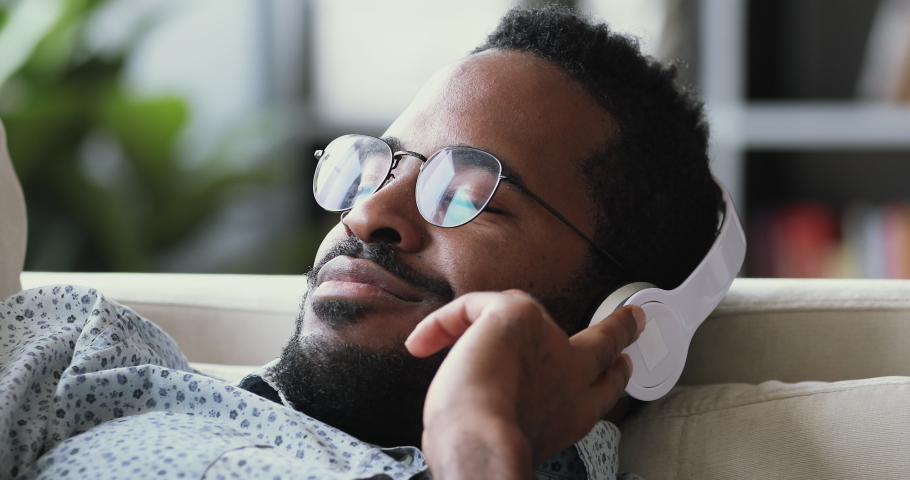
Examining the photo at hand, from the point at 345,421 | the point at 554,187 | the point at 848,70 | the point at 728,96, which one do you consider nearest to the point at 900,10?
the point at 848,70

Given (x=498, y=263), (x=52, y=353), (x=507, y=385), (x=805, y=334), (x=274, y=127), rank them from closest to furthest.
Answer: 1. (x=507, y=385)
2. (x=52, y=353)
3. (x=498, y=263)
4. (x=805, y=334)
5. (x=274, y=127)

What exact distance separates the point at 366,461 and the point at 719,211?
66 centimetres

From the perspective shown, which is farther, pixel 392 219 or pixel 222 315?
pixel 222 315

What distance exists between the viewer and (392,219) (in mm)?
1025

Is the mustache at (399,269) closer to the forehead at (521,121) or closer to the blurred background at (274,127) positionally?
the forehead at (521,121)

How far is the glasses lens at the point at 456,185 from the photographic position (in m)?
1.03

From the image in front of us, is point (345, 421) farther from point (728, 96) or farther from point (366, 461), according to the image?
point (728, 96)

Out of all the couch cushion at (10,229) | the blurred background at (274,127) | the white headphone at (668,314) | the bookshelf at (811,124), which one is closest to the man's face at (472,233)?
the white headphone at (668,314)

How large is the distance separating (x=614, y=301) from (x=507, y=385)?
16.1 inches

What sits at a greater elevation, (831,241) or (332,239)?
(332,239)

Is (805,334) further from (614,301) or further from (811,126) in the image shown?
(811,126)

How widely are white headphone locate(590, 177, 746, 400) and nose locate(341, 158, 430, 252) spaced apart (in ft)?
0.78

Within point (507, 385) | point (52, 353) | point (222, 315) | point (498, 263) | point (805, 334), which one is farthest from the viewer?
point (222, 315)

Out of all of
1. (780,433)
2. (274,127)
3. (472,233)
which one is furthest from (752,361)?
(274,127)
